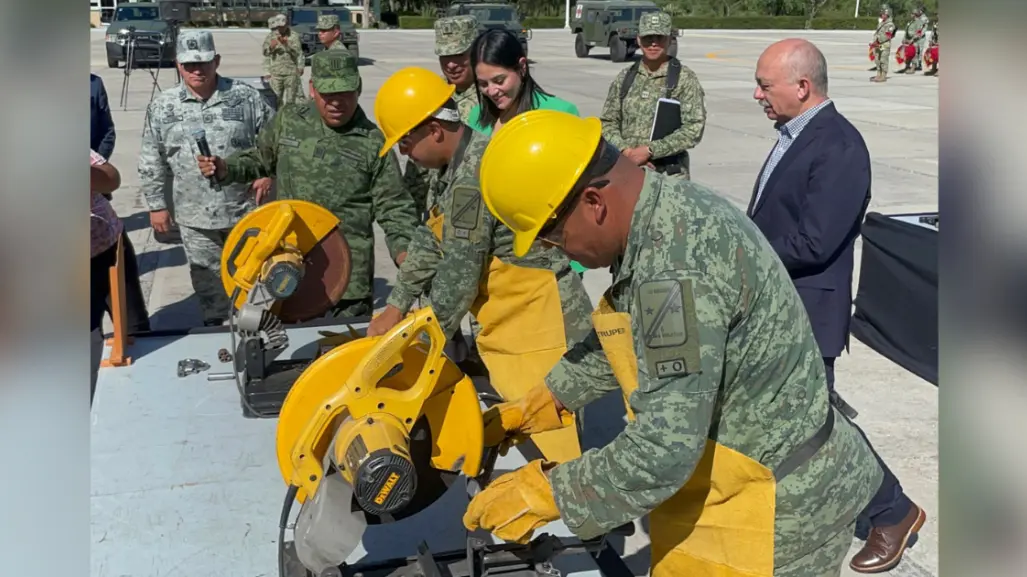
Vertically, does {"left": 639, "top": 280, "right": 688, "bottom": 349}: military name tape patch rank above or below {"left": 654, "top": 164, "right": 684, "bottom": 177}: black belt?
above

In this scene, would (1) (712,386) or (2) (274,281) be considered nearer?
(1) (712,386)

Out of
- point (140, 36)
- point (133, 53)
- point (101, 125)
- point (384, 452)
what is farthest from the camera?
point (140, 36)

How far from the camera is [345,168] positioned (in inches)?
165

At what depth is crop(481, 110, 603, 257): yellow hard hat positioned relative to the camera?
1707mm

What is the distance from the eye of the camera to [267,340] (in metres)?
3.65

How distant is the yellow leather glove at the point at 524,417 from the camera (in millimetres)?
2373

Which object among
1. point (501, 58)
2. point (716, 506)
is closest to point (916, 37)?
point (501, 58)

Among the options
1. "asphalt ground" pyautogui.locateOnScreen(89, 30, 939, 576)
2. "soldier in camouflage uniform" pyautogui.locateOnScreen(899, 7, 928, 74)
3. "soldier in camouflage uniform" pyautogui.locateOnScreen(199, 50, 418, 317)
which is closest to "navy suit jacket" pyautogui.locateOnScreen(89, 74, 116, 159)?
"asphalt ground" pyautogui.locateOnScreen(89, 30, 939, 576)

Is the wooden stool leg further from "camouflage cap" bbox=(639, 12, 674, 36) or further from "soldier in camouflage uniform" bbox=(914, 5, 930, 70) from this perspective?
"soldier in camouflage uniform" bbox=(914, 5, 930, 70)

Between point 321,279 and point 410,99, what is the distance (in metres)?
1.00

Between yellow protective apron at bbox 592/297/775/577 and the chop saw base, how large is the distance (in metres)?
0.40

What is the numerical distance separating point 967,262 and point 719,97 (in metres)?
18.1

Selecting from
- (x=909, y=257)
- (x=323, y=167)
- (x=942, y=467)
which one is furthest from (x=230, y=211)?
(x=942, y=467)

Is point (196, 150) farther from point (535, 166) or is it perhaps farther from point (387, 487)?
point (535, 166)
